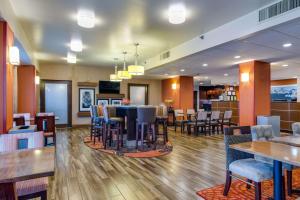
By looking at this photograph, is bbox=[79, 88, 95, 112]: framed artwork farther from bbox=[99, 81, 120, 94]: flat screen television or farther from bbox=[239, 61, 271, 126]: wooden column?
bbox=[239, 61, 271, 126]: wooden column

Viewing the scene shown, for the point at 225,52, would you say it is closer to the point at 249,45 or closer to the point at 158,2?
the point at 249,45

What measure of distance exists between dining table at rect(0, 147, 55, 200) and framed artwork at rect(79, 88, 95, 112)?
807 centimetres

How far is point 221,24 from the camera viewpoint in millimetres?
4324

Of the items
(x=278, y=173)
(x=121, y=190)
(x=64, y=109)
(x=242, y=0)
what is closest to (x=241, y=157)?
(x=278, y=173)

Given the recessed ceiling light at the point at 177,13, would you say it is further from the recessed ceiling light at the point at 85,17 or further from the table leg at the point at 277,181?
the table leg at the point at 277,181

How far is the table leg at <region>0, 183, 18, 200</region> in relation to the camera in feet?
3.01

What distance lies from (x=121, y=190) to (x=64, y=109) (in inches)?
300

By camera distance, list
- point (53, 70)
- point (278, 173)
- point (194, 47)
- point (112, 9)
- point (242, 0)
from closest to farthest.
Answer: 1. point (278, 173)
2. point (242, 0)
3. point (112, 9)
4. point (194, 47)
5. point (53, 70)

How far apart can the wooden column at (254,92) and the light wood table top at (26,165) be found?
620 cm

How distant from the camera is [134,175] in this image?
357cm

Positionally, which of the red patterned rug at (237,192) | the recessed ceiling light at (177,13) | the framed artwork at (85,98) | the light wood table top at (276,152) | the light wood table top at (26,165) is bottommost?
the red patterned rug at (237,192)

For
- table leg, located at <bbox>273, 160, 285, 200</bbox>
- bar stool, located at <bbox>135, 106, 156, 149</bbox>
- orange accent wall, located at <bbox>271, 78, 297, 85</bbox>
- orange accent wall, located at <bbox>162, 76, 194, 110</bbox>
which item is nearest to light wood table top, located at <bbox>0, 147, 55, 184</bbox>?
table leg, located at <bbox>273, 160, 285, 200</bbox>

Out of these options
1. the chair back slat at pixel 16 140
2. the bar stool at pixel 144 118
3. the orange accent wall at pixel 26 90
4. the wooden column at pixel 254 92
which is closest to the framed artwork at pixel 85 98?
the orange accent wall at pixel 26 90

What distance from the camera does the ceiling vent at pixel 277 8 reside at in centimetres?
312
